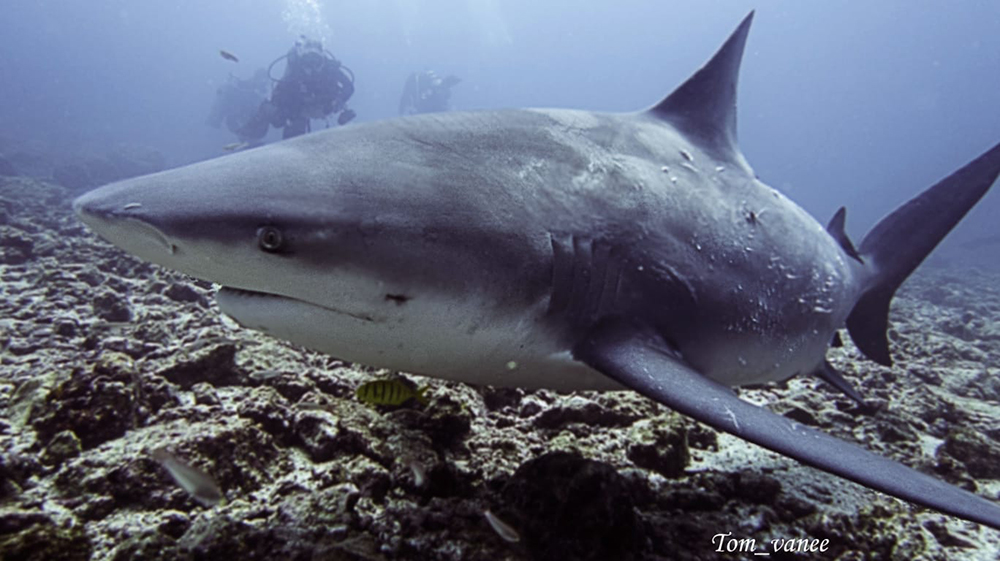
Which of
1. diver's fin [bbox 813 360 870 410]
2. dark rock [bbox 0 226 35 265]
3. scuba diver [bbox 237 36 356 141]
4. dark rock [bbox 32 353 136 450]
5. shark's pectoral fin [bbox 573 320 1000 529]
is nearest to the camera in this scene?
shark's pectoral fin [bbox 573 320 1000 529]

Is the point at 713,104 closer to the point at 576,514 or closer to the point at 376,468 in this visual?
the point at 576,514

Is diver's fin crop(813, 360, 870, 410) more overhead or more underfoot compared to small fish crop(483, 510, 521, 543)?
more overhead

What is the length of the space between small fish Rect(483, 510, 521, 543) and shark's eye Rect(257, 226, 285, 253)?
1.25 m

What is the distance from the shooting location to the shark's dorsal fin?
134 inches

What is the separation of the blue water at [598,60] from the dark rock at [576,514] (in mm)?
133735

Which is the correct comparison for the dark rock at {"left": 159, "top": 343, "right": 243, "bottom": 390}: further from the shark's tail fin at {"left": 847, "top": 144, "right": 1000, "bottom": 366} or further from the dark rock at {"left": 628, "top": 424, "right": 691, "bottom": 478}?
the shark's tail fin at {"left": 847, "top": 144, "right": 1000, "bottom": 366}

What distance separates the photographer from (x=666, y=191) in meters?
2.65

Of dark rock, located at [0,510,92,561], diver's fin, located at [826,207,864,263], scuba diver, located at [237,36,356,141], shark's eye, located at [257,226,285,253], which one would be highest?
scuba diver, located at [237,36,356,141]

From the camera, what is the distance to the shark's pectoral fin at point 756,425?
1639 mm

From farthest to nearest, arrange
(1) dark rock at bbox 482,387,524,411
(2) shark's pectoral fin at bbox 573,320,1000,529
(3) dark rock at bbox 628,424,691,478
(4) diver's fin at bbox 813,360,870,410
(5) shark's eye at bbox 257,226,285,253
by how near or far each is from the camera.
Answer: (4) diver's fin at bbox 813,360,870,410 → (1) dark rock at bbox 482,387,524,411 → (3) dark rock at bbox 628,424,691,478 → (2) shark's pectoral fin at bbox 573,320,1000,529 → (5) shark's eye at bbox 257,226,285,253

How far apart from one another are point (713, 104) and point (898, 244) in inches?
93.5

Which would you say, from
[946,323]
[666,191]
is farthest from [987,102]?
[666,191]

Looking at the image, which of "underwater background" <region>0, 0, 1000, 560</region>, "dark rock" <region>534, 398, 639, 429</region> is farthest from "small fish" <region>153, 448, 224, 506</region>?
"dark rock" <region>534, 398, 639, 429</region>

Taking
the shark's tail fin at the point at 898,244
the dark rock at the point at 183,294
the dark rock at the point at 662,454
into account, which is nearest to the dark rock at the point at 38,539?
the dark rock at the point at 662,454
